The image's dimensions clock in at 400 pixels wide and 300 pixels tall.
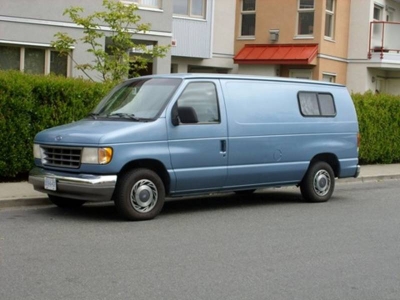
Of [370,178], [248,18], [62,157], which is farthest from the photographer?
[248,18]

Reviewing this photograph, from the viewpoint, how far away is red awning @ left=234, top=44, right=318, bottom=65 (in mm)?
28328

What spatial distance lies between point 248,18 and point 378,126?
36.5 feet

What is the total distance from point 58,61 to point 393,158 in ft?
31.0

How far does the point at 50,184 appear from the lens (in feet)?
34.7

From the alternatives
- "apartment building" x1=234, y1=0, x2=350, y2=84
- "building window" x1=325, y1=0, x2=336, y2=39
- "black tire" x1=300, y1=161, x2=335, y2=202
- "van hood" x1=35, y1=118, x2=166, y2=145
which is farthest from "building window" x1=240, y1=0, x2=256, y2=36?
"van hood" x1=35, y1=118, x2=166, y2=145

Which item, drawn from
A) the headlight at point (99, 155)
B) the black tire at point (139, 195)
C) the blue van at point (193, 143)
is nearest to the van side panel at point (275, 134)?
the blue van at point (193, 143)

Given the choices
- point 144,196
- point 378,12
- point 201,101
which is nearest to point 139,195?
point 144,196

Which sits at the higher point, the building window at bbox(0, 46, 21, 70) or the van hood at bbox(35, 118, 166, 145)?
the building window at bbox(0, 46, 21, 70)

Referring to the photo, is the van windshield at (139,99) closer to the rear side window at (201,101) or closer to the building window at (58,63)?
the rear side window at (201,101)

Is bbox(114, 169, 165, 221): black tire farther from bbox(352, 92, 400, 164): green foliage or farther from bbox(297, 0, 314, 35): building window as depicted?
bbox(297, 0, 314, 35): building window

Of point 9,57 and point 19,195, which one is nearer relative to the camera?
point 19,195

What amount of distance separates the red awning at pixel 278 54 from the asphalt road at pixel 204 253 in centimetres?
1615

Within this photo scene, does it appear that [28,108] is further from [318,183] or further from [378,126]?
[378,126]

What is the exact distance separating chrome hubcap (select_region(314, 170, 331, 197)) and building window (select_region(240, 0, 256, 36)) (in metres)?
17.6
